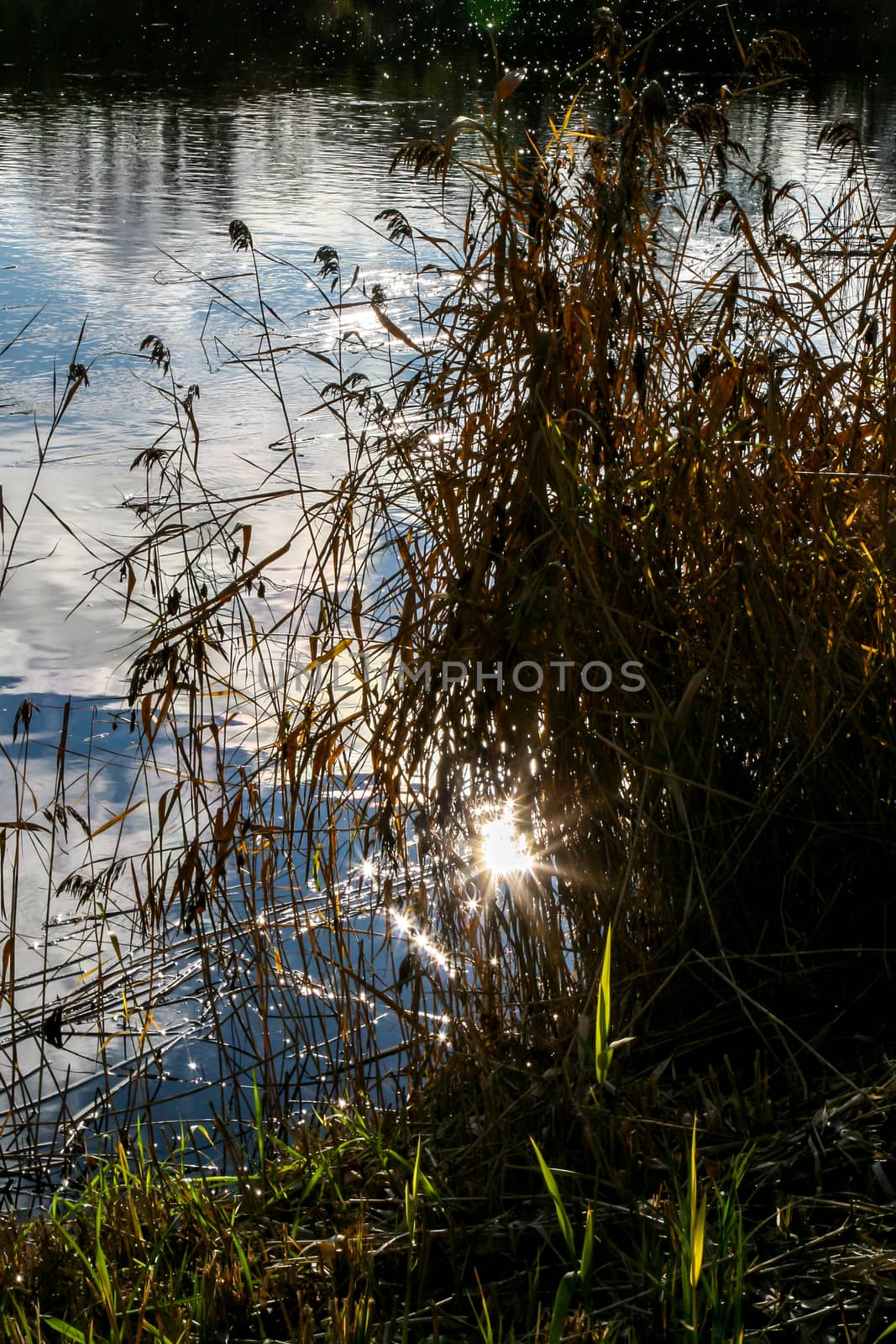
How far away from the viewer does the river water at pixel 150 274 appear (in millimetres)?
3400

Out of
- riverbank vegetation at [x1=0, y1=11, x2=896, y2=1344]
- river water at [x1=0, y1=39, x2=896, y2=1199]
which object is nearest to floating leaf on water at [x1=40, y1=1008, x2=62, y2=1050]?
riverbank vegetation at [x1=0, y1=11, x2=896, y2=1344]

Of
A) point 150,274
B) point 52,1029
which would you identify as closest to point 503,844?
point 52,1029

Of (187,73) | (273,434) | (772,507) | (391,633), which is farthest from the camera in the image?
(187,73)

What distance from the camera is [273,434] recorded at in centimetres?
460

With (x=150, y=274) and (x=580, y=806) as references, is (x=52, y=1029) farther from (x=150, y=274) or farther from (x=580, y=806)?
(x=150, y=274)

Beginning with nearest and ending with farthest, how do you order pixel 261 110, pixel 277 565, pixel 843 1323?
pixel 843 1323, pixel 277 565, pixel 261 110

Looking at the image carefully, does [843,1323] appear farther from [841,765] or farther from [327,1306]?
[841,765]

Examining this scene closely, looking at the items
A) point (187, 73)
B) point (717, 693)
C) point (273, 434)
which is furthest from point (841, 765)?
point (187, 73)

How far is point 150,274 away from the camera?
251 inches

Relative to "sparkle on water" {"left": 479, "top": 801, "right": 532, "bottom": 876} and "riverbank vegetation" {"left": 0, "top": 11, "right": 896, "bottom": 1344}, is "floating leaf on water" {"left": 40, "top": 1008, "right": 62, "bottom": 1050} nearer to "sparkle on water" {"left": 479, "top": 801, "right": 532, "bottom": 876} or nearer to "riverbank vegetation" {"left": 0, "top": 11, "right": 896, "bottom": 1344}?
"riverbank vegetation" {"left": 0, "top": 11, "right": 896, "bottom": 1344}

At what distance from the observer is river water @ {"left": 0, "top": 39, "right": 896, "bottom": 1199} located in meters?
3.40

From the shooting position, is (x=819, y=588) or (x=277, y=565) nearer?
(x=819, y=588)

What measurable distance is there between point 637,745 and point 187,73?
47.0 ft

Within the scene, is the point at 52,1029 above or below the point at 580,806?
below
